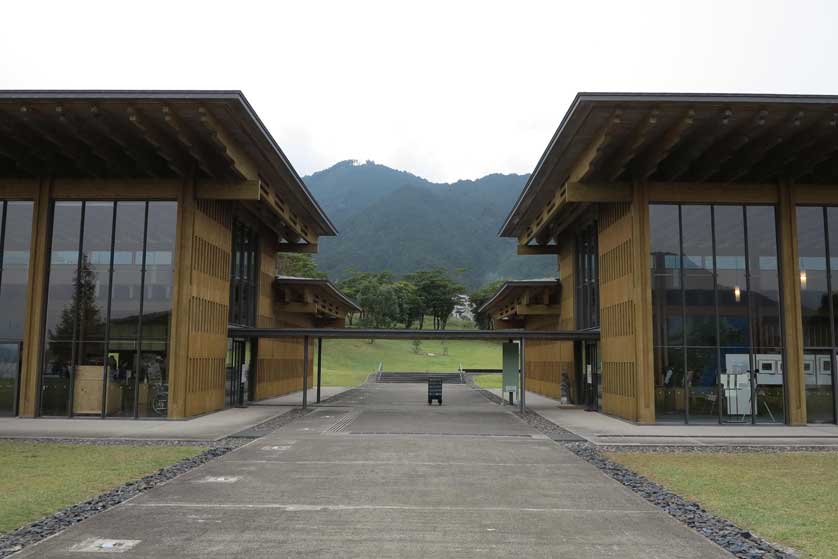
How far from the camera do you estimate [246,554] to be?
680 cm

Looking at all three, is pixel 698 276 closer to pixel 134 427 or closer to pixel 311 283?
pixel 134 427

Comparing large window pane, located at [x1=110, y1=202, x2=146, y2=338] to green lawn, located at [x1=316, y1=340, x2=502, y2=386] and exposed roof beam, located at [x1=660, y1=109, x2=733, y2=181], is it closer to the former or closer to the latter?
exposed roof beam, located at [x1=660, y1=109, x2=733, y2=181]

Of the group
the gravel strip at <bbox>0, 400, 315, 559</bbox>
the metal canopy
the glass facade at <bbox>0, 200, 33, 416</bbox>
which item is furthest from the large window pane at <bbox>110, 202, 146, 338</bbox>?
the gravel strip at <bbox>0, 400, 315, 559</bbox>

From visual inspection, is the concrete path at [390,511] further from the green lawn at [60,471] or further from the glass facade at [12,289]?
the glass facade at [12,289]

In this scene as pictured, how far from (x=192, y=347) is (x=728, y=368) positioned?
16.0 metres

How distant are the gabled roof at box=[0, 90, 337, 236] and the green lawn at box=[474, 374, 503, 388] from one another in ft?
93.2

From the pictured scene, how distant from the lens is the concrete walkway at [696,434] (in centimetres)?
1631

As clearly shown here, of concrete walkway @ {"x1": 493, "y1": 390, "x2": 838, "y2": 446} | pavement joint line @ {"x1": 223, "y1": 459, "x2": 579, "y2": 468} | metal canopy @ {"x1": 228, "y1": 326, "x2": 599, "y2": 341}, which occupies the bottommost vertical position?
pavement joint line @ {"x1": 223, "y1": 459, "x2": 579, "y2": 468}

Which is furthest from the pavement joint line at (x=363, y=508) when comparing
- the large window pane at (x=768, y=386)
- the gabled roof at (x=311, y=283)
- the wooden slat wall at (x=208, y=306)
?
the gabled roof at (x=311, y=283)

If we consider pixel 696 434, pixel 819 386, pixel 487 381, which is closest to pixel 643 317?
pixel 696 434

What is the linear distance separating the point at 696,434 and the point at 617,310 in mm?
5203

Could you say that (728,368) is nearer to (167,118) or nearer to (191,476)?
(191,476)

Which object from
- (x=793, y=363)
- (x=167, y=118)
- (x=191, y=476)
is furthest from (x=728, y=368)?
(x=167, y=118)

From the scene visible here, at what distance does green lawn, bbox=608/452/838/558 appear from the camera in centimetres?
784
